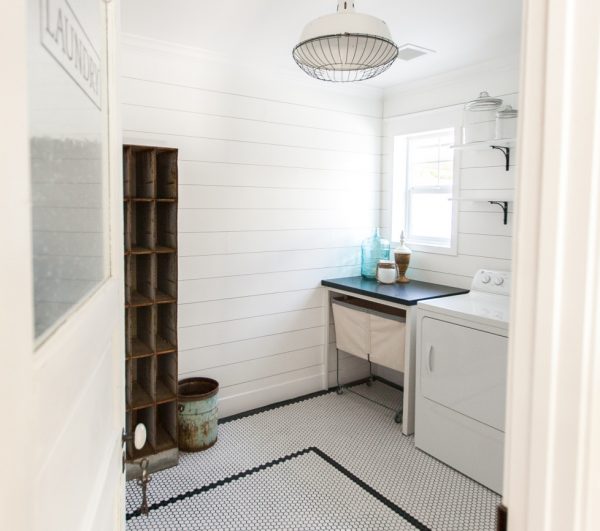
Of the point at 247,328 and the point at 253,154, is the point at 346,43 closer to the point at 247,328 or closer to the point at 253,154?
the point at 253,154

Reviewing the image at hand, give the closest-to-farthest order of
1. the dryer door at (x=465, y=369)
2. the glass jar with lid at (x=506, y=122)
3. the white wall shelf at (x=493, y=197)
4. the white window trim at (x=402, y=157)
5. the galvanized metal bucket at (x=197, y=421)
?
the dryer door at (x=465, y=369) < the galvanized metal bucket at (x=197, y=421) < the glass jar with lid at (x=506, y=122) < the white wall shelf at (x=493, y=197) < the white window trim at (x=402, y=157)

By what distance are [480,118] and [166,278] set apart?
226 centimetres

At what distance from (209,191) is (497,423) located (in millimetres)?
2215

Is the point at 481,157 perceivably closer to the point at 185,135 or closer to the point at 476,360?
the point at 476,360

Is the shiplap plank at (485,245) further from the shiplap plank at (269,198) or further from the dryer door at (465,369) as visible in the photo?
the shiplap plank at (269,198)

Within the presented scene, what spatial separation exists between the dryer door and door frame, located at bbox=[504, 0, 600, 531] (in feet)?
6.39

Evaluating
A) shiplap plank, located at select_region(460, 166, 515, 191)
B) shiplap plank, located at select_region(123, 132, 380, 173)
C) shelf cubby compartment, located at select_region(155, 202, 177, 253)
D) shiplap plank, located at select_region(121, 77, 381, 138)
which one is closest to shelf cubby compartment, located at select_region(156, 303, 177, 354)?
shelf cubby compartment, located at select_region(155, 202, 177, 253)

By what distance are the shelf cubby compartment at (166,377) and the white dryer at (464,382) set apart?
148 cm

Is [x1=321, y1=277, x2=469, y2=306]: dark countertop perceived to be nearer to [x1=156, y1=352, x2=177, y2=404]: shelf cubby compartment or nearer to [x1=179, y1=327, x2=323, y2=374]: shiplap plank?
[x1=179, y1=327, x2=323, y2=374]: shiplap plank

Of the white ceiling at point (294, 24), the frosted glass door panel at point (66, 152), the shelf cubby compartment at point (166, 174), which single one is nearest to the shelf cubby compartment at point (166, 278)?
the shelf cubby compartment at point (166, 174)

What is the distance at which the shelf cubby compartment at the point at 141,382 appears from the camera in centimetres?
269

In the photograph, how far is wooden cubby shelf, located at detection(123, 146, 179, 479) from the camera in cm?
265

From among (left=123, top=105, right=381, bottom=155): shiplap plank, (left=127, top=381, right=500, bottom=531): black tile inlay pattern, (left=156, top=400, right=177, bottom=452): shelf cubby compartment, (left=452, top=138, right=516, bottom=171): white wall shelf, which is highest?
(left=123, top=105, right=381, bottom=155): shiplap plank

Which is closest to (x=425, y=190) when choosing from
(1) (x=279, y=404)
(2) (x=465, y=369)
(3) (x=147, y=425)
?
(2) (x=465, y=369)
